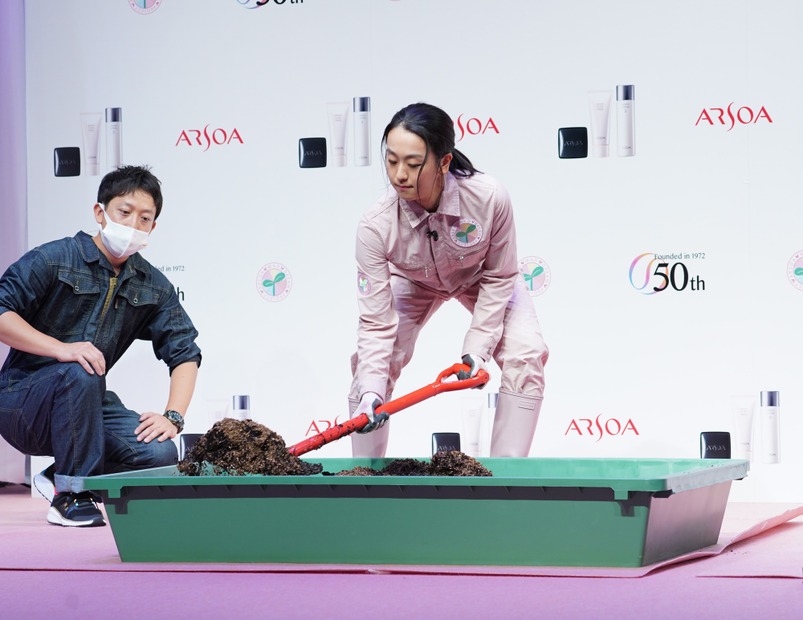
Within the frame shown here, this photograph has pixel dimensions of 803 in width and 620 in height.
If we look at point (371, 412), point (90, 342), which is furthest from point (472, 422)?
point (90, 342)

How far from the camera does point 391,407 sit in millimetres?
2426

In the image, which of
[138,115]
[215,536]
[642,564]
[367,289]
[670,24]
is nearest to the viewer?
[642,564]

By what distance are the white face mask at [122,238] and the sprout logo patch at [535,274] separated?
4.13 feet

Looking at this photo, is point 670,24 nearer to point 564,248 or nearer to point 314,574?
point 564,248

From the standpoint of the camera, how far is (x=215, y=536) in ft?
6.66

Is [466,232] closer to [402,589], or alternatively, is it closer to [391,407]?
[391,407]

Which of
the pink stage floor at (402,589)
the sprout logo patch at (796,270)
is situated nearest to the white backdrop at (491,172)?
the sprout logo patch at (796,270)

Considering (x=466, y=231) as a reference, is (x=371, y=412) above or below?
below

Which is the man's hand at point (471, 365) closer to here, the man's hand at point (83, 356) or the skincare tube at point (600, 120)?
the man's hand at point (83, 356)

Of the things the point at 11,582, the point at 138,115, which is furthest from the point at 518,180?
the point at 11,582

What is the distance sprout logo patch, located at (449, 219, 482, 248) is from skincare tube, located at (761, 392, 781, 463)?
1.17 meters

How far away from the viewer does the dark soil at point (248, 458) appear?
2.12 m

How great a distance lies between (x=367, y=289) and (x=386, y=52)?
1219 mm

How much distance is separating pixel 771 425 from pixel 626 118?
3.28ft
